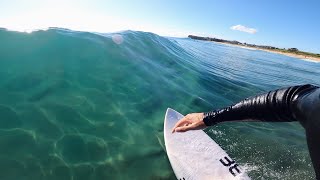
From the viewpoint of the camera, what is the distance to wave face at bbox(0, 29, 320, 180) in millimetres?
6133

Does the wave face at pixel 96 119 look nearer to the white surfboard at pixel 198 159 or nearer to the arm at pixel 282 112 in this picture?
the white surfboard at pixel 198 159

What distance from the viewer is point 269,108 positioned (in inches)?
104

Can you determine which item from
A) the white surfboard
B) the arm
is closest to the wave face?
the white surfboard

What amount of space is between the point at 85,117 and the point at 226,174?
4.16 meters

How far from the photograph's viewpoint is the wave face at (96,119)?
613 centimetres

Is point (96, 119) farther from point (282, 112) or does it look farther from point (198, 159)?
point (282, 112)

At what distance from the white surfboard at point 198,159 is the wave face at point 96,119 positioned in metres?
0.39

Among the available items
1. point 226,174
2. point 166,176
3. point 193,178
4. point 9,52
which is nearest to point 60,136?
point 166,176

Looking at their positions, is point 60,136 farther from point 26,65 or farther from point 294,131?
point 294,131

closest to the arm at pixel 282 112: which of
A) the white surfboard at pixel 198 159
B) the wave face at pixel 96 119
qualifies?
the white surfboard at pixel 198 159

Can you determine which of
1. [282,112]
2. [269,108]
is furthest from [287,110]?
[269,108]

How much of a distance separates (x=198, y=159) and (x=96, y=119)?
3.24 meters

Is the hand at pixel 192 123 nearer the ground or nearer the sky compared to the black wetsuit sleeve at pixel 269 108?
nearer the ground

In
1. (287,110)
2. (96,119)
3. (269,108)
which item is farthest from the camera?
(96,119)
